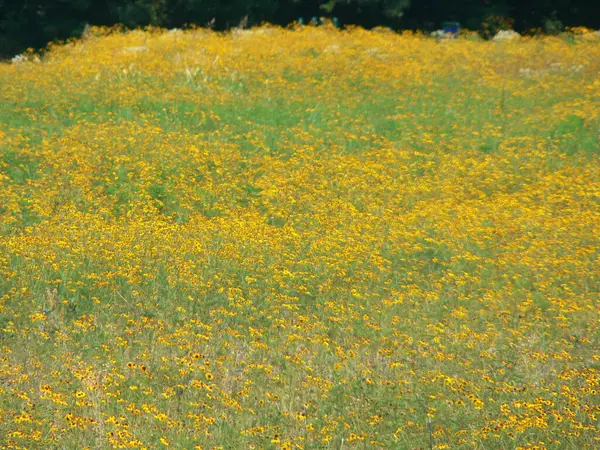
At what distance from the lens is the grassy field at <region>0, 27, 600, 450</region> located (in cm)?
462

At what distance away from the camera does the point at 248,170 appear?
405 inches

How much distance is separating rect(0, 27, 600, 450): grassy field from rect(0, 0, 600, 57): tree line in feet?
26.7

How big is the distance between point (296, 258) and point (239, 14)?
17361mm

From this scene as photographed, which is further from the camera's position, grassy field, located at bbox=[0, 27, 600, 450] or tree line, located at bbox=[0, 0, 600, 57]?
tree line, located at bbox=[0, 0, 600, 57]

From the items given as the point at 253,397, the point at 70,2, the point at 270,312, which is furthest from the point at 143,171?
the point at 70,2

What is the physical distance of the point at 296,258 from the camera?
747cm

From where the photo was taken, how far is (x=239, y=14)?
2333 centimetres

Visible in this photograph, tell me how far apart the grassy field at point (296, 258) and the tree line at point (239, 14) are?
8.14 m

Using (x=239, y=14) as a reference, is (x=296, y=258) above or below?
above

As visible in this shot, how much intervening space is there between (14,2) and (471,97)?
1584cm

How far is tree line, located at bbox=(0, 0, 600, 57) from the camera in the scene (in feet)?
74.1

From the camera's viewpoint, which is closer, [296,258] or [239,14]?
[296,258]

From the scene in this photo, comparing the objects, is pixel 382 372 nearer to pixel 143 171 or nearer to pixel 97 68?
pixel 143 171

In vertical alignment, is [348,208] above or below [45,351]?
below
